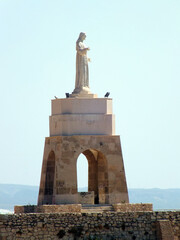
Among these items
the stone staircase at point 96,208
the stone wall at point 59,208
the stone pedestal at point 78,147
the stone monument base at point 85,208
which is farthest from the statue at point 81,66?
the stone wall at point 59,208

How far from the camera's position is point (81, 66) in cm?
5225

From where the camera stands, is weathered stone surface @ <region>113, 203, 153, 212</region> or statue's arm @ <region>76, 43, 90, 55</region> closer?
weathered stone surface @ <region>113, 203, 153, 212</region>

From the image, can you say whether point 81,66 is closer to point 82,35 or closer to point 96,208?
point 82,35

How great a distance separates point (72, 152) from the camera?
50.7m

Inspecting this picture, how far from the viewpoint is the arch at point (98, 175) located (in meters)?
52.1

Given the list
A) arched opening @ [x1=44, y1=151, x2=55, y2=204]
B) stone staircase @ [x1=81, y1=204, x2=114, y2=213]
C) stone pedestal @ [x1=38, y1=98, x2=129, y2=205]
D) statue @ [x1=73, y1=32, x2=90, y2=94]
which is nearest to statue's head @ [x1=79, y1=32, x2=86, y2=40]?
statue @ [x1=73, y1=32, x2=90, y2=94]

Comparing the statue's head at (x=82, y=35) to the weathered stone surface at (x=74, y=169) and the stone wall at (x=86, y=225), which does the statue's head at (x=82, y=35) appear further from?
the stone wall at (x=86, y=225)

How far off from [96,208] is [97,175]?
13.0 ft

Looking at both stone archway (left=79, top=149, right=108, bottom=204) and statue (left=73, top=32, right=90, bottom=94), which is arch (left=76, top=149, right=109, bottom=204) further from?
statue (left=73, top=32, right=90, bottom=94)

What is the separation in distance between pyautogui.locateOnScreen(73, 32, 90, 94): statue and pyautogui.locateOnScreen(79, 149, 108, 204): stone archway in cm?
371

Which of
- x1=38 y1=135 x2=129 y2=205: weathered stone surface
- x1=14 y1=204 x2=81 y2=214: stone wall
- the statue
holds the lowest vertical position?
x1=14 y1=204 x2=81 y2=214: stone wall

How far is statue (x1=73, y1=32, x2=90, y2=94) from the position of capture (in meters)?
52.1

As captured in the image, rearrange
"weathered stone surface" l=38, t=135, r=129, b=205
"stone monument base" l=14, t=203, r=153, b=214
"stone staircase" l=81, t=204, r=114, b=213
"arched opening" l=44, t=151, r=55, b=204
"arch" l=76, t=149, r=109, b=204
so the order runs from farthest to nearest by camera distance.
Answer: "arched opening" l=44, t=151, r=55, b=204 < "arch" l=76, t=149, r=109, b=204 < "weathered stone surface" l=38, t=135, r=129, b=205 < "stone staircase" l=81, t=204, r=114, b=213 < "stone monument base" l=14, t=203, r=153, b=214

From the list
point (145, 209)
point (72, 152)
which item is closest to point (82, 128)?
point (72, 152)
